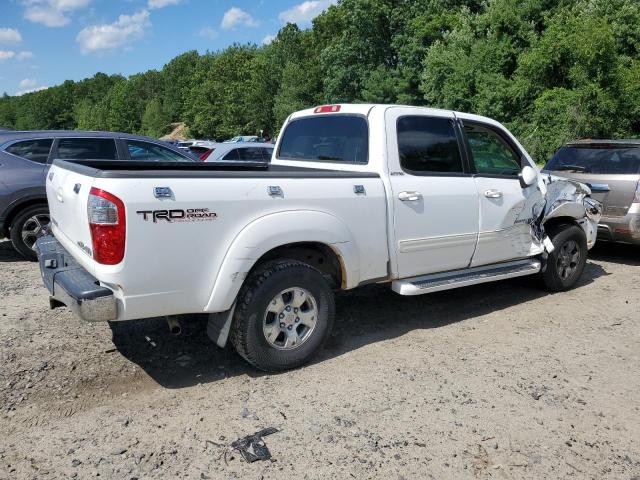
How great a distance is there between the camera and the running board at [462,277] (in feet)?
15.0

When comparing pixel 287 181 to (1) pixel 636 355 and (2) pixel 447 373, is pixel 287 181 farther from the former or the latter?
(1) pixel 636 355

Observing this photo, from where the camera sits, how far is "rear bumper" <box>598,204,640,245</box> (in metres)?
6.98

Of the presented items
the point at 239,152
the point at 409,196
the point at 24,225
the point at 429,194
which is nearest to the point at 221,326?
the point at 409,196

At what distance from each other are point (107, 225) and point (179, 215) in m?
0.41

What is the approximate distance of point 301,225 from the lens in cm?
385

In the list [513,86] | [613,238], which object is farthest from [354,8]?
[613,238]

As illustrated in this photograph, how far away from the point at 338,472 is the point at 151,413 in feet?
4.24

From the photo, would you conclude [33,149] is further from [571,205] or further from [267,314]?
[571,205]

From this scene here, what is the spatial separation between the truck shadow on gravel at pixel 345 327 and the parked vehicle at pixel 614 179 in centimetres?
90

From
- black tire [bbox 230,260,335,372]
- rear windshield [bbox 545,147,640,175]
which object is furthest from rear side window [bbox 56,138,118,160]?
rear windshield [bbox 545,147,640,175]

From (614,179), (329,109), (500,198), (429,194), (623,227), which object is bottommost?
(623,227)

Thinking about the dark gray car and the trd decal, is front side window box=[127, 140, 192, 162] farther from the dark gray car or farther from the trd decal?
the trd decal

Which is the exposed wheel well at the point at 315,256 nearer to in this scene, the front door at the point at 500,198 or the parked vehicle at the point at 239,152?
the front door at the point at 500,198

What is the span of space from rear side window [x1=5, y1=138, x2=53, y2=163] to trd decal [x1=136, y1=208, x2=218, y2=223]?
16.5ft
